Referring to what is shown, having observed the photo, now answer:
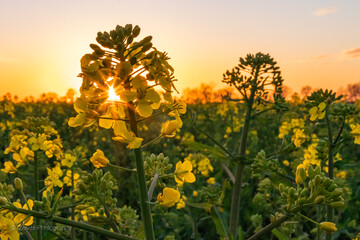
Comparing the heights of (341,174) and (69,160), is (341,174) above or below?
below

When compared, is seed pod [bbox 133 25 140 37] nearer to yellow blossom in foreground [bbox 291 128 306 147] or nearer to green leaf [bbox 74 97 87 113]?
green leaf [bbox 74 97 87 113]

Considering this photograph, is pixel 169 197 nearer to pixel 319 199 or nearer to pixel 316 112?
pixel 319 199

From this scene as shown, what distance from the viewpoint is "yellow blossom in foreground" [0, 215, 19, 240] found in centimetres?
147

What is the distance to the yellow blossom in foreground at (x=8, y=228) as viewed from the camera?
1474mm

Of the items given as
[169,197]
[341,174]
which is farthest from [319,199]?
[341,174]

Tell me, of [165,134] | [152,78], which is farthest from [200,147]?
[152,78]

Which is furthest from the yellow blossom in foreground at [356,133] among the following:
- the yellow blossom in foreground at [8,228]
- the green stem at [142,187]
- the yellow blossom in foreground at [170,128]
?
the yellow blossom in foreground at [8,228]

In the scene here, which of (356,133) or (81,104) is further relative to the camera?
(356,133)

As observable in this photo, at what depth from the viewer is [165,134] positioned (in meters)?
1.64

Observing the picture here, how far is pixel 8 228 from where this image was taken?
1.48 m

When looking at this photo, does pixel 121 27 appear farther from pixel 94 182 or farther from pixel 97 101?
pixel 94 182

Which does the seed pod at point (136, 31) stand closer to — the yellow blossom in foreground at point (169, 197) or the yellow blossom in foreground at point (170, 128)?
the yellow blossom in foreground at point (170, 128)

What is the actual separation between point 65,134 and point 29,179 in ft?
9.13

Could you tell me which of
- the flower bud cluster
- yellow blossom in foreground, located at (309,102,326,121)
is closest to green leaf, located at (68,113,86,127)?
the flower bud cluster
